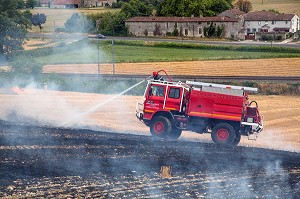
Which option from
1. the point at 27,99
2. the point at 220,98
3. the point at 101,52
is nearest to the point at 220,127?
the point at 220,98

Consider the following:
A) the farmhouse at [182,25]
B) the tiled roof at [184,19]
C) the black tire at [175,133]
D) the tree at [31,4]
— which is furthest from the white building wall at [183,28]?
the black tire at [175,133]

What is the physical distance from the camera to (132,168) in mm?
21375

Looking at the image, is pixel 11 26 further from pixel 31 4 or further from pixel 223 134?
pixel 223 134

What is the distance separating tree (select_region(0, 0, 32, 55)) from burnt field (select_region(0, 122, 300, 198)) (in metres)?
30.8

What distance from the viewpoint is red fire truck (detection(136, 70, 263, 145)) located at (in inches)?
1022

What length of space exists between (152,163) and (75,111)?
1438 cm

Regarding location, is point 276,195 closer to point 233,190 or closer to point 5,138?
point 233,190

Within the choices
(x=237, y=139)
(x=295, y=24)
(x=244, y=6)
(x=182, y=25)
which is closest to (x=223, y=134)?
(x=237, y=139)

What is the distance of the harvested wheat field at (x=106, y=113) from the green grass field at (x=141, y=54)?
21.6m

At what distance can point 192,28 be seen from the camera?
91.8 metres

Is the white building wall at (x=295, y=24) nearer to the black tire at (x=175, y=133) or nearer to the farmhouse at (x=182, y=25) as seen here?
the farmhouse at (x=182, y=25)

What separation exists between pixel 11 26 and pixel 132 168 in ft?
127

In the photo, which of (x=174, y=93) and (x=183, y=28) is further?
(x=183, y=28)

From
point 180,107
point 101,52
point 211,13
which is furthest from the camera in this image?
point 211,13
